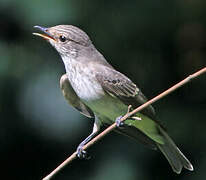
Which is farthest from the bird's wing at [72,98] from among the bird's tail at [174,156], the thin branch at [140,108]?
the thin branch at [140,108]

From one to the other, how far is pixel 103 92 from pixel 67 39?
50 centimetres

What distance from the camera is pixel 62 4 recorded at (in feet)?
18.0

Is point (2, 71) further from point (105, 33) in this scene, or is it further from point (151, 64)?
point (151, 64)

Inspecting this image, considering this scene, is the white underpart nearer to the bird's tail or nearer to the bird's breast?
the bird's breast

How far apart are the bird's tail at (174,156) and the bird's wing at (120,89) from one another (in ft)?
0.87

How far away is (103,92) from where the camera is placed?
477cm

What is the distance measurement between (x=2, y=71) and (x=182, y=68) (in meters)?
1.84

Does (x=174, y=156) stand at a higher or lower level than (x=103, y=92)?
lower

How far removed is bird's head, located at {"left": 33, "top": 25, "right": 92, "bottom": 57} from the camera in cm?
474

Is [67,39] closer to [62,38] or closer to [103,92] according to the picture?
[62,38]

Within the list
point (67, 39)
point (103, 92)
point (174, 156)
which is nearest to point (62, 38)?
point (67, 39)

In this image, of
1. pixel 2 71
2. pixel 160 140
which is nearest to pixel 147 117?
pixel 160 140

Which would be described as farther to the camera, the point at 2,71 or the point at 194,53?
the point at 194,53

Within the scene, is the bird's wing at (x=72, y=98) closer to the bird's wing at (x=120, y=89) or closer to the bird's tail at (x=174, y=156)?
the bird's wing at (x=120, y=89)
